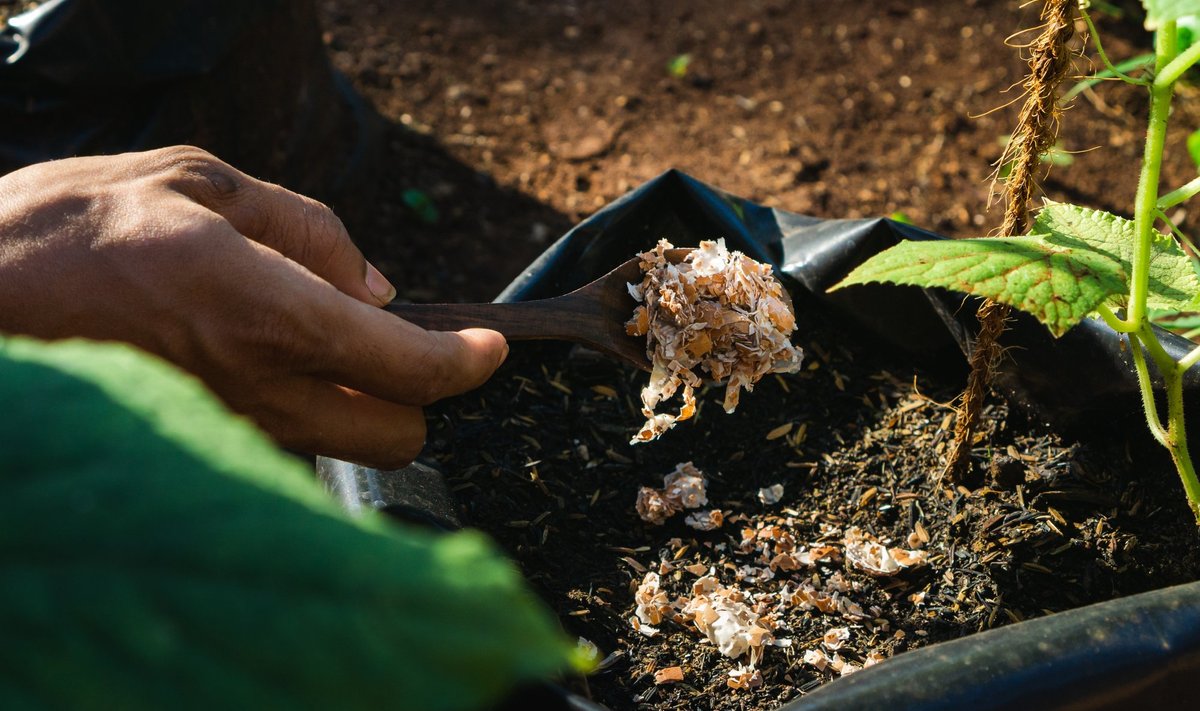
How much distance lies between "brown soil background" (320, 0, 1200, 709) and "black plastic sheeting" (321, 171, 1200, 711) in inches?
3.3

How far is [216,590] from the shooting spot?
1.08ft

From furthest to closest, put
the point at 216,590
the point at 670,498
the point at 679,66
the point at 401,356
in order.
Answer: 1. the point at 679,66
2. the point at 670,498
3. the point at 401,356
4. the point at 216,590

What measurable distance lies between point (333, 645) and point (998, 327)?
1.12 meters

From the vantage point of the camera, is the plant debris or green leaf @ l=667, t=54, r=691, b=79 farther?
green leaf @ l=667, t=54, r=691, b=79

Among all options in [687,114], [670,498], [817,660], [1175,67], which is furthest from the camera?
[687,114]

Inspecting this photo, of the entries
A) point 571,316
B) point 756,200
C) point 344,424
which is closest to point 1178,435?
point 571,316

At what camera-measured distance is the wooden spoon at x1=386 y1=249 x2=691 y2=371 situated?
1.21 meters

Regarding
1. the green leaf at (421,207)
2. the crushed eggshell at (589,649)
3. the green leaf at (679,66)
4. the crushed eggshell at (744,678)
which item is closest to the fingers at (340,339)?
the crushed eggshell at (589,649)

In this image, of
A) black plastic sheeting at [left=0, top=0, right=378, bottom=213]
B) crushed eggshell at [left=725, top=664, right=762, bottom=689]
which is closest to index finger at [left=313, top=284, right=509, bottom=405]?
crushed eggshell at [left=725, top=664, right=762, bottom=689]

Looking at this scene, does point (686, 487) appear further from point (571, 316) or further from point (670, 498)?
point (571, 316)

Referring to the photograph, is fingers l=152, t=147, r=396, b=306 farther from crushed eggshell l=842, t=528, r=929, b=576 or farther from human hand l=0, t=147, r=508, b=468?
crushed eggshell l=842, t=528, r=929, b=576

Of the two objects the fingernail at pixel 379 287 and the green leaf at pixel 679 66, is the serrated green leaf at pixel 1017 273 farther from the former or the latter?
the green leaf at pixel 679 66

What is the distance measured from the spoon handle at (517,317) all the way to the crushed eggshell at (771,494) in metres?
0.44

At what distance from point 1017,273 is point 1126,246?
0.98ft
